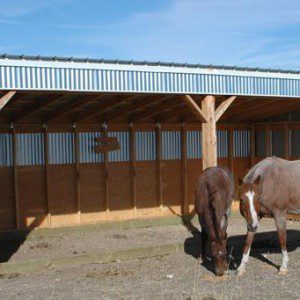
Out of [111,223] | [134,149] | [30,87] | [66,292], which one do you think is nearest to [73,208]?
[111,223]

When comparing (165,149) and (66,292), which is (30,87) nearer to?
(66,292)

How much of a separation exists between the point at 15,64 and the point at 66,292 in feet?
12.9

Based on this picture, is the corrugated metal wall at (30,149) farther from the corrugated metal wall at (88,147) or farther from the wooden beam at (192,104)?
the wooden beam at (192,104)

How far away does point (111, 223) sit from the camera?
1535cm

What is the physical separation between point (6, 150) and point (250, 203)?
723 cm

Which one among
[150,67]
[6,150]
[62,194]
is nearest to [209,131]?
[150,67]

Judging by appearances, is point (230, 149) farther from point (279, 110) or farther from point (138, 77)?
point (138, 77)

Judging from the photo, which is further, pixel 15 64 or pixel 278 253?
pixel 278 253

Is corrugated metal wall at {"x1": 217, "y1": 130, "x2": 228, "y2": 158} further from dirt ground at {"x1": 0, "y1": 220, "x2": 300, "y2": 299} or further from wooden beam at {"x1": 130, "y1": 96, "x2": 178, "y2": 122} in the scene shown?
dirt ground at {"x1": 0, "y1": 220, "x2": 300, "y2": 299}

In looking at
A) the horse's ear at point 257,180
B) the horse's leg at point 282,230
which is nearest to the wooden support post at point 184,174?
the horse's leg at point 282,230

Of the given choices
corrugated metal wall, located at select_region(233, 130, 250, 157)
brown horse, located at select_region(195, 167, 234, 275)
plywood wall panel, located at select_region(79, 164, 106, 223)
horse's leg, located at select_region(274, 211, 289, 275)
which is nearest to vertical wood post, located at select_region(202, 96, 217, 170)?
brown horse, located at select_region(195, 167, 234, 275)

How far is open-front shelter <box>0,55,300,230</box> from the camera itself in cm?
1106

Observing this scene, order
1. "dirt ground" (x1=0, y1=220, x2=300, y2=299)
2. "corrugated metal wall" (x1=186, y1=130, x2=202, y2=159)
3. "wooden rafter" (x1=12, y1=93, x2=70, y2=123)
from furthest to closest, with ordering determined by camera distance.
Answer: "corrugated metal wall" (x1=186, y1=130, x2=202, y2=159) < "wooden rafter" (x1=12, y1=93, x2=70, y2=123) < "dirt ground" (x1=0, y1=220, x2=300, y2=299)

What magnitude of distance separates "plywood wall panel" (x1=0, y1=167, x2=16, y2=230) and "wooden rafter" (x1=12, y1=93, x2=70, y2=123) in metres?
1.31
